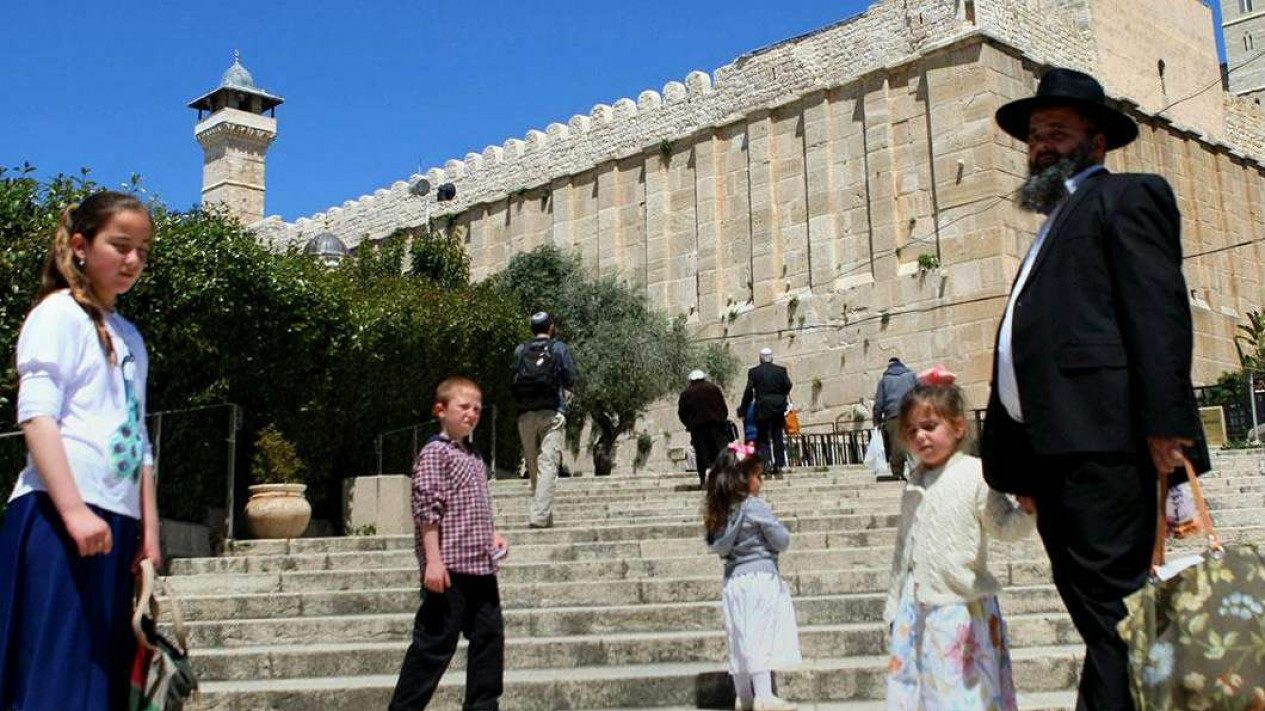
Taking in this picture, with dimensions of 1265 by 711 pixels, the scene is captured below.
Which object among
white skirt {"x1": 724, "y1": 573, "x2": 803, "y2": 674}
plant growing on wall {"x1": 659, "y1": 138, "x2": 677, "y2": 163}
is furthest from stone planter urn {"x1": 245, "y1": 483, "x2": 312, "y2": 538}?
plant growing on wall {"x1": 659, "y1": 138, "x2": 677, "y2": 163}

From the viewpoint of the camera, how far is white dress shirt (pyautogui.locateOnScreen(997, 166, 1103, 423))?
10.3 ft

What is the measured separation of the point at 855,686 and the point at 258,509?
639cm

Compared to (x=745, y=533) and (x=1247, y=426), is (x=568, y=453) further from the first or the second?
(x=745, y=533)

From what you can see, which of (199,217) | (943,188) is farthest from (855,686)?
(943,188)

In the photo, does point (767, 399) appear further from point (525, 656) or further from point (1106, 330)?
point (1106, 330)

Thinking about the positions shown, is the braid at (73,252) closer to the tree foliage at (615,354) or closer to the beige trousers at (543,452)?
the beige trousers at (543,452)

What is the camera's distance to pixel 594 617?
673 centimetres

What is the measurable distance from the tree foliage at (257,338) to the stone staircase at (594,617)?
2.00 metres

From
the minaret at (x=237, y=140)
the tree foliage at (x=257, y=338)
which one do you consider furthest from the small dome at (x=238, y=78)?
the tree foliage at (x=257, y=338)

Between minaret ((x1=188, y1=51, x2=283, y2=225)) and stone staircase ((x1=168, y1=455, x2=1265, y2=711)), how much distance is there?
1274 inches

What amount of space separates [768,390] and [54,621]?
11915mm

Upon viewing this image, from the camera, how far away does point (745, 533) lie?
5.52 m

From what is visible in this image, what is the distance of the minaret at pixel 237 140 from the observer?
4003 centimetres

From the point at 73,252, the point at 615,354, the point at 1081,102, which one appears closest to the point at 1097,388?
the point at 1081,102
